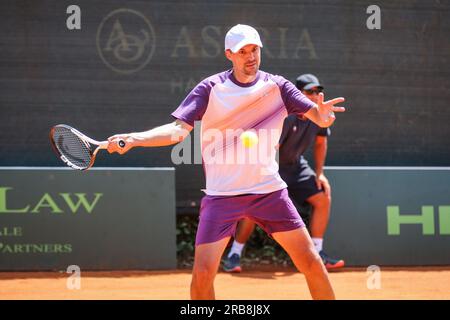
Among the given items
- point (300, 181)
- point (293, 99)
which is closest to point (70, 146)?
point (293, 99)

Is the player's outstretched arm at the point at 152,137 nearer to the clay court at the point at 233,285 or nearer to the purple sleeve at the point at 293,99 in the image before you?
the purple sleeve at the point at 293,99

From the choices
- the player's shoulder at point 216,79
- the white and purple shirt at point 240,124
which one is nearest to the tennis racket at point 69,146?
the white and purple shirt at point 240,124

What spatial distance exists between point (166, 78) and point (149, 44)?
14.9 inches

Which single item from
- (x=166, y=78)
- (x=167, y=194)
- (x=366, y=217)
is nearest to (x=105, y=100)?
(x=166, y=78)

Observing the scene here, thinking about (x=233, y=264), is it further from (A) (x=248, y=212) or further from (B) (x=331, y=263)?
(A) (x=248, y=212)

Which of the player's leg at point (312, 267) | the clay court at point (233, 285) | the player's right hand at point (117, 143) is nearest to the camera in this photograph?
the player's right hand at point (117, 143)

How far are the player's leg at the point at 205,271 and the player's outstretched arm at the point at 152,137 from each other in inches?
23.6

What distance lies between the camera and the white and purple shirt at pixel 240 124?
4.44 metres

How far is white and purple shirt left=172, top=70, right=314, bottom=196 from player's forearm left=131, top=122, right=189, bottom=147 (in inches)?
6.4

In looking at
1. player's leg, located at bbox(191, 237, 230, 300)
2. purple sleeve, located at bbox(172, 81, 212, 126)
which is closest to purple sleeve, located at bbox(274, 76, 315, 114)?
purple sleeve, located at bbox(172, 81, 212, 126)

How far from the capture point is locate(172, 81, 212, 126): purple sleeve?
4.34m

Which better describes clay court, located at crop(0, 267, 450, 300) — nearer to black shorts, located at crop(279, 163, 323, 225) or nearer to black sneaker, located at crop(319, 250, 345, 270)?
black sneaker, located at crop(319, 250, 345, 270)

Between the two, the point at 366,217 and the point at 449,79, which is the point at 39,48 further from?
the point at 449,79

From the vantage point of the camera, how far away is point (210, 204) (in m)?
4.40
